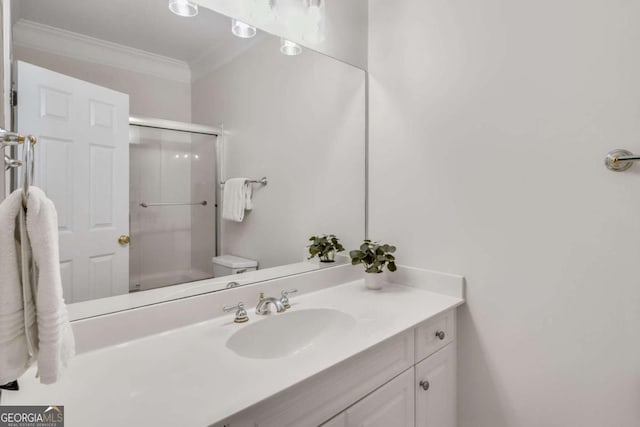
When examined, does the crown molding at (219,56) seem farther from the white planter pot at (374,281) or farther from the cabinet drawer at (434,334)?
the cabinet drawer at (434,334)

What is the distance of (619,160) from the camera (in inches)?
39.0

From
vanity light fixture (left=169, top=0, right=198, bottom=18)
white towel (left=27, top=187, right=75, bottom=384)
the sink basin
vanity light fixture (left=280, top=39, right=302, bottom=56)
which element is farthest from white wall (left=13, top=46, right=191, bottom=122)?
the sink basin

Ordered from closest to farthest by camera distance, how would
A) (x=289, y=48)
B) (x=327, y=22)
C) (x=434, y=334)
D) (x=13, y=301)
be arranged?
(x=13, y=301)
(x=434, y=334)
(x=289, y=48)
(x=327, y=22)

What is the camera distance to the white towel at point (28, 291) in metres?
0.46

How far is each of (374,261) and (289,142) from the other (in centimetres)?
64

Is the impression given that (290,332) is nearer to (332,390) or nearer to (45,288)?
(332,390)

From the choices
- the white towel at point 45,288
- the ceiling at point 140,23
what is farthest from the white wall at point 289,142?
the white towel at point 45,288

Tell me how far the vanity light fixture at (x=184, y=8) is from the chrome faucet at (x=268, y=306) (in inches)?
40.3

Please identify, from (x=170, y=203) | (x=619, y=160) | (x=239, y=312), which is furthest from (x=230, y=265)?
(x=619, y=160)

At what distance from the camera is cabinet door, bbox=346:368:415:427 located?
93 cm

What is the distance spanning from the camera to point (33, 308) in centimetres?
49

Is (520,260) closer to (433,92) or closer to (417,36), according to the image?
(433,92)

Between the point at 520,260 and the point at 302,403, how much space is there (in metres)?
0.92

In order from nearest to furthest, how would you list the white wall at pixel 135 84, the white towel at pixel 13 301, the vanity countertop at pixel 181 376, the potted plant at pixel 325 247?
the white towel at pixel 13 301, the vanity countertop at pixel 181 376, the white wall at pixel 135 84, the potted plant at pixel 325 247
